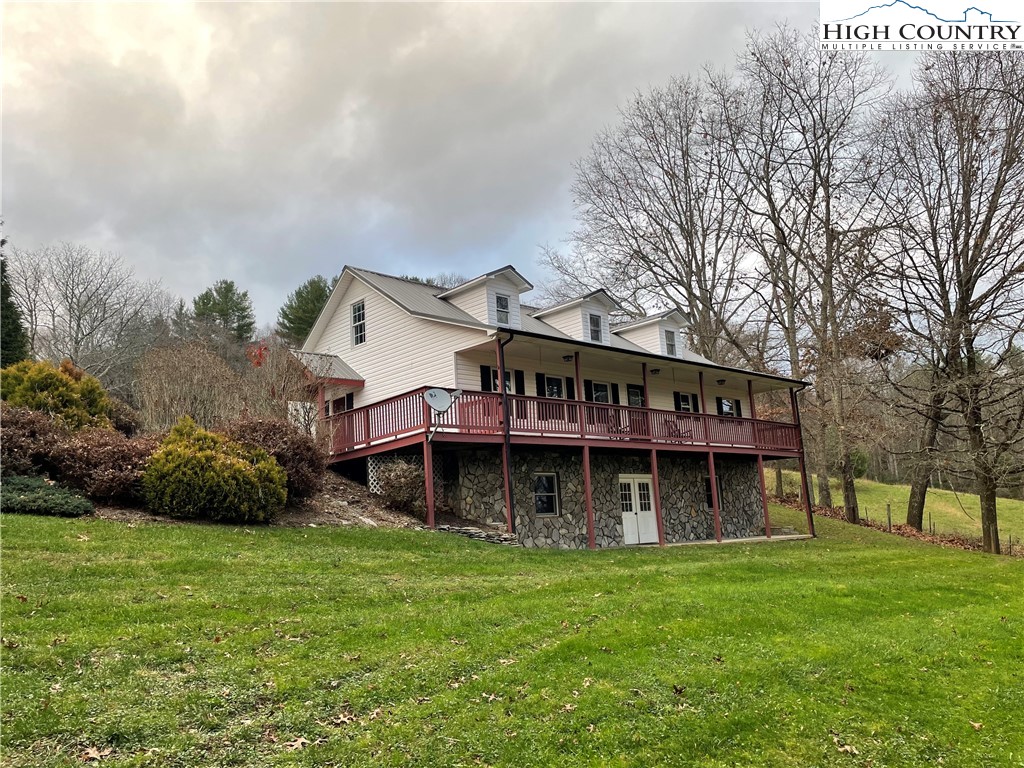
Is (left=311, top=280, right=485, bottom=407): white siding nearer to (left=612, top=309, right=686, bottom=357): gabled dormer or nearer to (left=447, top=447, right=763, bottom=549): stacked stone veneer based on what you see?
(left=447, top=447, right=763, bottom=549): stacked stone veneer

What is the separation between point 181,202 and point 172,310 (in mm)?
16894

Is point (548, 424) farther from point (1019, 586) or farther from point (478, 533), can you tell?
point (1019, 586)

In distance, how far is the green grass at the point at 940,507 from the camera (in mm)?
33125

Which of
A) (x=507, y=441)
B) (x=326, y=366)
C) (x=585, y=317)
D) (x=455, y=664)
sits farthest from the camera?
(x=585, y=317)

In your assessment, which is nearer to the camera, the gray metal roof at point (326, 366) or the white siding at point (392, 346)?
the white siding at point (392, 346)

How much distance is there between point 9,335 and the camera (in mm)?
22672

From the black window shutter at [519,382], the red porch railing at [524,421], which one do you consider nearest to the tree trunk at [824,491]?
the red porch railing at [524,421]

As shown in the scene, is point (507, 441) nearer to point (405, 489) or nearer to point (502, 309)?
point (405, 489)

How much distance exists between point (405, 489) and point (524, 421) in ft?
10.7

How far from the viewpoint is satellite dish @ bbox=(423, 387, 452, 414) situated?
15.6 meters

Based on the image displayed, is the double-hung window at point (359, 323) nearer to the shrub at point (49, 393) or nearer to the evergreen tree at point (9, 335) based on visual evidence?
the shrub at point (49, 393)

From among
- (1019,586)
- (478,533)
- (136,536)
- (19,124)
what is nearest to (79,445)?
(136,536)

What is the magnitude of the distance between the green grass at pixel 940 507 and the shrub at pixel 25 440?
3294 centimetres

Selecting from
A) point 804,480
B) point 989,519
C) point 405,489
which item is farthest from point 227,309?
point 989,519
